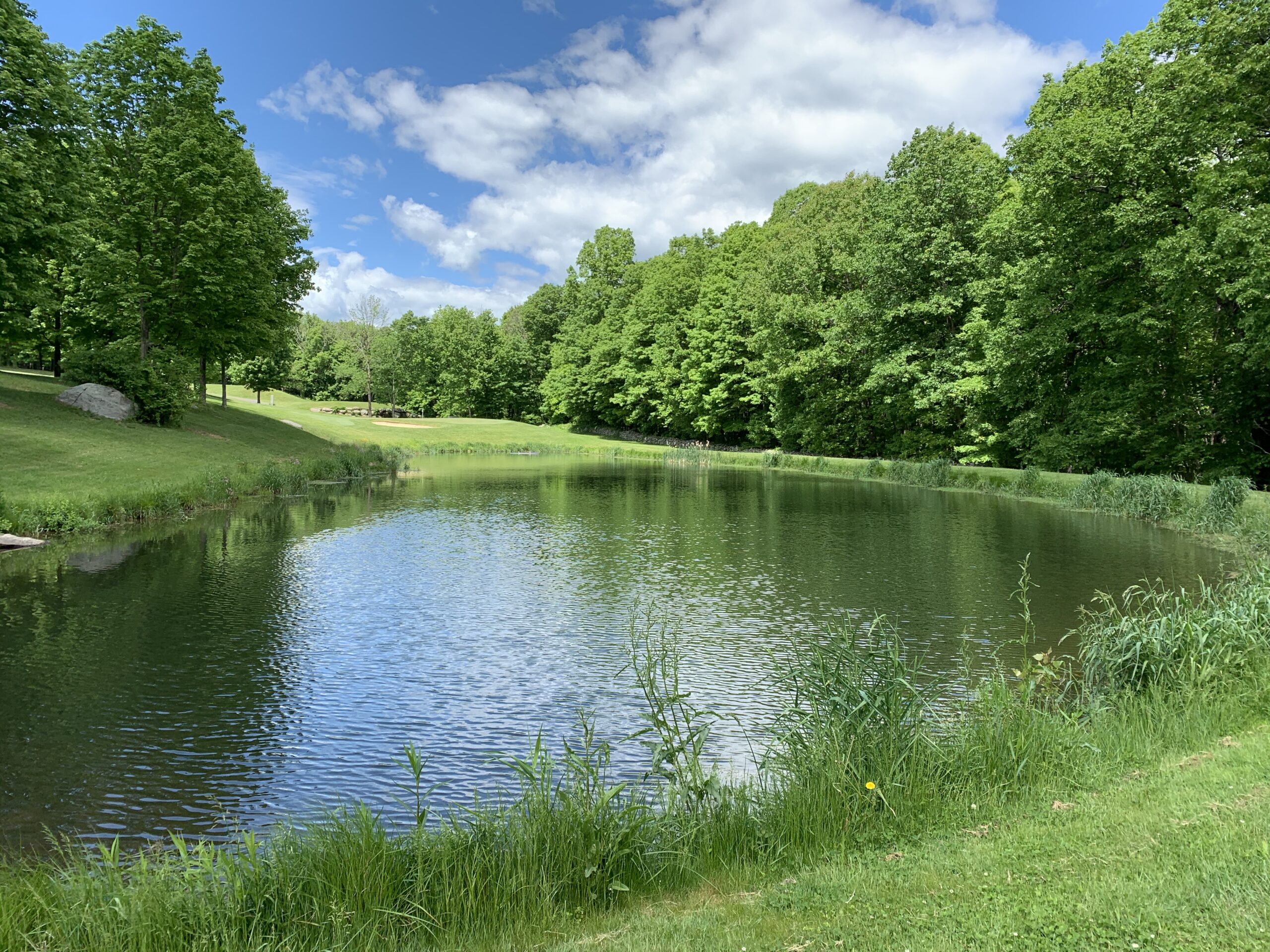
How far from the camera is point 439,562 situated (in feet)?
59.6

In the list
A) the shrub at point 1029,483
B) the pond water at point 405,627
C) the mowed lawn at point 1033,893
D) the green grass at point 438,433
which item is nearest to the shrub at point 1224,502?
the pond water at point 405,627

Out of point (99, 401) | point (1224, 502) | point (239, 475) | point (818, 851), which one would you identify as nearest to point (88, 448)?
point (239, 475)

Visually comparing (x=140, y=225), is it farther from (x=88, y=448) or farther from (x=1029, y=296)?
(x=1029, y=296)

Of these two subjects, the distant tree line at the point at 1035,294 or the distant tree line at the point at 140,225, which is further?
the distant tree line at the point at 140,225

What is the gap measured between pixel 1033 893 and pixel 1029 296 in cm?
3286

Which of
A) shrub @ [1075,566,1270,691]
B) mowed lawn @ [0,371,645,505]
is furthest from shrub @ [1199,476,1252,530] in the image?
mowed lawn @ [0,371,645,505]

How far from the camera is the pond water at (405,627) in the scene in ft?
24.7

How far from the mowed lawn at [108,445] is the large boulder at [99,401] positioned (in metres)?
0.46

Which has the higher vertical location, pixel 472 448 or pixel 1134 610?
pixel 472 448

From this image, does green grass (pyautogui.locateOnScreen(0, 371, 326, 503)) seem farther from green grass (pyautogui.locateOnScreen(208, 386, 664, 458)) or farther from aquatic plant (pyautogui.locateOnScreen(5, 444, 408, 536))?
green grass (pyautogui.locateOnScreen(208, 386, 664, 458))

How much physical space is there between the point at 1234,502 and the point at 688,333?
51.2 meters

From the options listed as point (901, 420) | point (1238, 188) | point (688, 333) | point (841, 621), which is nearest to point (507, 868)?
point (841, 621)

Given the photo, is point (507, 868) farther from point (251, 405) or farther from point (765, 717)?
point (251, 405)

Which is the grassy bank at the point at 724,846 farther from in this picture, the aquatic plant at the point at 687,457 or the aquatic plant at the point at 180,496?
the aquatic plant at the point at 687,457
